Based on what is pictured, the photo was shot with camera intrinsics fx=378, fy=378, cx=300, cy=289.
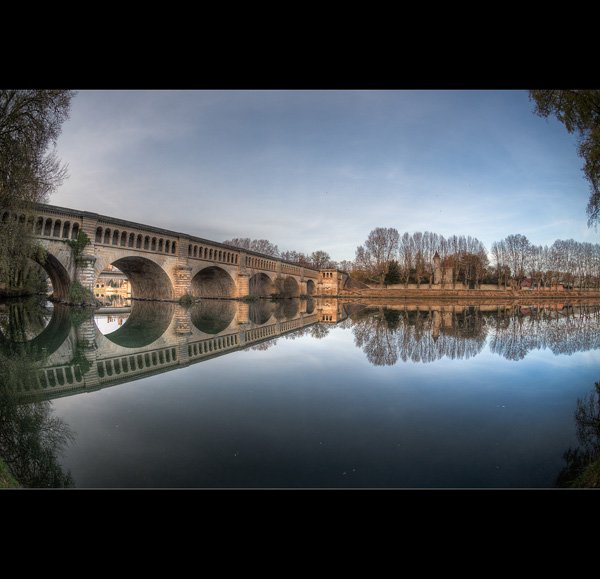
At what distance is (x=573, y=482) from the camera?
357 centimetres

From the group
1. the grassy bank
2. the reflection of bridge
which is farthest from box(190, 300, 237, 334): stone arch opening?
the grassy bank

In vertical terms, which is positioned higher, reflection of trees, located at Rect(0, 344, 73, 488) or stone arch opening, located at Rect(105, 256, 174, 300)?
stone arch opening, located at Rect(105, 256, 174, 300)

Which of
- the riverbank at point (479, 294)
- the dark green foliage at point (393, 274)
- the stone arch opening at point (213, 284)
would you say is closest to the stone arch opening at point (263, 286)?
Answer: the stone arch opening at point (213, 284)

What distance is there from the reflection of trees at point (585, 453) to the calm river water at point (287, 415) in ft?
0.38

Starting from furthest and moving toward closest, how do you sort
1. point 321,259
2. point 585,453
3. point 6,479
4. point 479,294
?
1. point 321,259
2. point 479,294
3. point 585,453
4. point 6,479

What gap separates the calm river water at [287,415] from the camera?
3.82 metres

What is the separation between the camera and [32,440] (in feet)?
15.1

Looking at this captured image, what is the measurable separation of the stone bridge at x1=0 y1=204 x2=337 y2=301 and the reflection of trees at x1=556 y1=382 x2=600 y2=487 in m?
16.8

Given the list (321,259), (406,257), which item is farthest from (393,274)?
(321,259)

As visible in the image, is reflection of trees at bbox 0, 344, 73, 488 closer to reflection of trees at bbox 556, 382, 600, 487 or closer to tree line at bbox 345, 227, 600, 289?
reflection of trees at bbox 556, 382, 600, 487

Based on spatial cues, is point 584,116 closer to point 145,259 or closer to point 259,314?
point 259,314

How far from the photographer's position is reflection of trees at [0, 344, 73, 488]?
12.2 feet

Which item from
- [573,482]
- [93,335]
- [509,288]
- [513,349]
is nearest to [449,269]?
[509,288]

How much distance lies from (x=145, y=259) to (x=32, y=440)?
3214 cm
